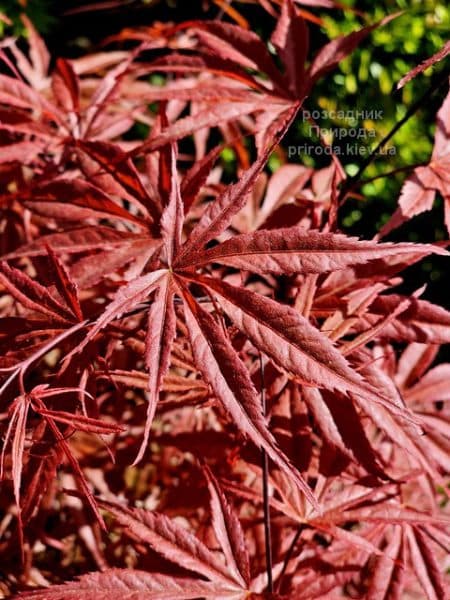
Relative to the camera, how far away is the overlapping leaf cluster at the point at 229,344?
593mm

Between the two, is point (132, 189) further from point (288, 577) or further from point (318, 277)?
point (288, 577)

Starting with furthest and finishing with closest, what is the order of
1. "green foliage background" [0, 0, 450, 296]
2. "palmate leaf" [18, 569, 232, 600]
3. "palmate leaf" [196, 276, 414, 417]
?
1. "green foliage background" [0, 0, 450, 296]
2. "palmate leaf" [18, 569, 232, 600]
3. "palmate leaf" [196, 276, 414, 417]

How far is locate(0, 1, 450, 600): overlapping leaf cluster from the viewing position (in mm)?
593

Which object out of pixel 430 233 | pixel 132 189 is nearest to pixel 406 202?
pixel 132 189

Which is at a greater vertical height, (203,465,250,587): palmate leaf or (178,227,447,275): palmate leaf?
(178,227,447,275): palmate leaf

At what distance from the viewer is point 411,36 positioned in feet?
6.58

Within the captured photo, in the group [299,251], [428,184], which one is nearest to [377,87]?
[428,184]

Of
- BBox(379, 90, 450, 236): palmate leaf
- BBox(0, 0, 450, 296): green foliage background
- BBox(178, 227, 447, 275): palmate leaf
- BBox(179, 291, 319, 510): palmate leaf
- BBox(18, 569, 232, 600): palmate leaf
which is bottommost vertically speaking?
BBox(18, 569, 232, 600): palmate leaf

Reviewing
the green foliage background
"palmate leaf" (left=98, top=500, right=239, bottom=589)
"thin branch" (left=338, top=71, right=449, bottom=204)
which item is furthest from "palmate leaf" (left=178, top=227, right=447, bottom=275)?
the green foliage background

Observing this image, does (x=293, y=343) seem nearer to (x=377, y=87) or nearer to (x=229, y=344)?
(x=229, y=344)

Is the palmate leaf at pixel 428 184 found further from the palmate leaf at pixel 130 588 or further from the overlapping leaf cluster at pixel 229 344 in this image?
the palmate leaf at pixel 130 588

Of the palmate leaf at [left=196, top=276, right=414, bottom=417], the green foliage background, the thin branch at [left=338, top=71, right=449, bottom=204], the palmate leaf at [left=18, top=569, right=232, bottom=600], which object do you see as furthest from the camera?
the green foliage background

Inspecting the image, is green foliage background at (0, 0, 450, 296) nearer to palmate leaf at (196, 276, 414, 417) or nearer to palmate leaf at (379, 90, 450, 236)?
palmate leaf at (379, 90, 450, 236)

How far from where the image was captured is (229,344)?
604mm
